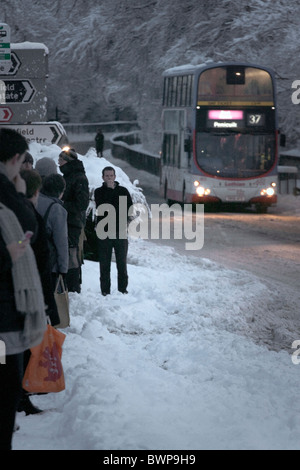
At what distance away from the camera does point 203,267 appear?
50.1 ft

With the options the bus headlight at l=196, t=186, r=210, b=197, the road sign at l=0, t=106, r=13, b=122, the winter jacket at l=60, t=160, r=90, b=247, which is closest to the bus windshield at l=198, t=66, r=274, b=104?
the bus headlight at l=196, t=186, r=210, b=197

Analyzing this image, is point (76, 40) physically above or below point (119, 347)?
above

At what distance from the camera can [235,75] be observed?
2633 centimetres

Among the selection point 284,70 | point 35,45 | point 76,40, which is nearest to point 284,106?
point 284,70

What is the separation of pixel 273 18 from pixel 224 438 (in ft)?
93.5

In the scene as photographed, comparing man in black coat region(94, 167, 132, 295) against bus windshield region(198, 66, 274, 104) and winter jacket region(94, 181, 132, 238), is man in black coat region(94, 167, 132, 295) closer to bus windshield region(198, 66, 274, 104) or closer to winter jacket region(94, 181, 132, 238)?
winter jacket region(94, 181, 132, 238)

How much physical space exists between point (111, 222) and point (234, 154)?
50.1 feet

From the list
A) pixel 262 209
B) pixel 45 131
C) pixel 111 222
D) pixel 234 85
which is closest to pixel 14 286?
pixel 111 222

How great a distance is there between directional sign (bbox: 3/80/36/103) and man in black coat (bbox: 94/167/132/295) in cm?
152

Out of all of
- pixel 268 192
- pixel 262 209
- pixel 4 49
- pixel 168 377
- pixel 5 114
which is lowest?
pixel 262 209

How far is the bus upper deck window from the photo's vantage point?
26.2m

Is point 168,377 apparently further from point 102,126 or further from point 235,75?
point 102,126

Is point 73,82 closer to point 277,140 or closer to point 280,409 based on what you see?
point 277,140

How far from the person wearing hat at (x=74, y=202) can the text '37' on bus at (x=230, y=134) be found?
612 inches
